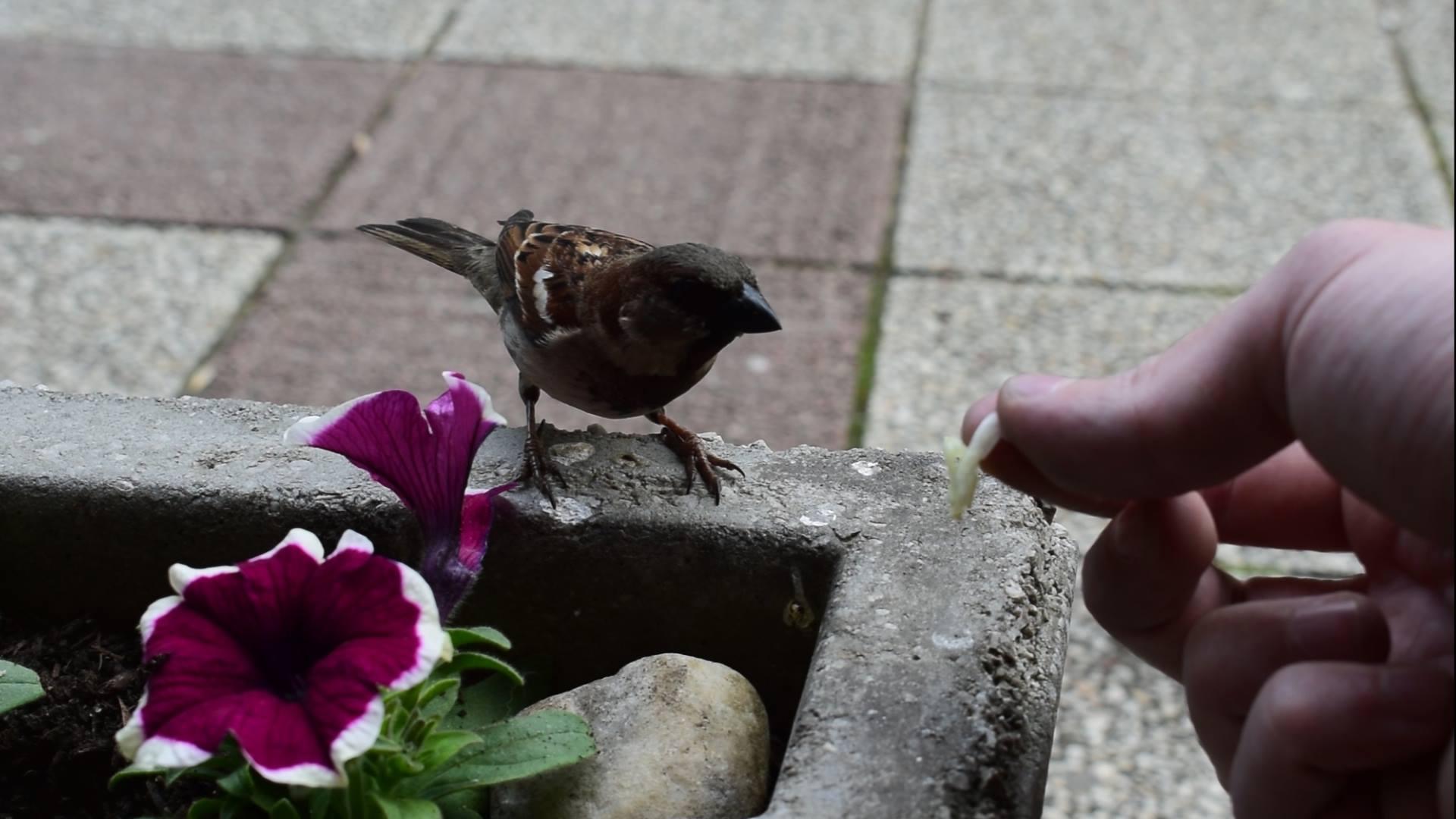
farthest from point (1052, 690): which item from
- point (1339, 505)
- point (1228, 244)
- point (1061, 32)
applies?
point (1061, 32)

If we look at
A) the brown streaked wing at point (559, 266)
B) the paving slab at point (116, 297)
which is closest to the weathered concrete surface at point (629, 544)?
the brown streaked wing at point (559, 266)

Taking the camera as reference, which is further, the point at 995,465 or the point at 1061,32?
the point at 1061,32

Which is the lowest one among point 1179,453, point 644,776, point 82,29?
point 82,29

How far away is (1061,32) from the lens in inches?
231

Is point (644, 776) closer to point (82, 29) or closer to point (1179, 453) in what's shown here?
point (1179, 453)

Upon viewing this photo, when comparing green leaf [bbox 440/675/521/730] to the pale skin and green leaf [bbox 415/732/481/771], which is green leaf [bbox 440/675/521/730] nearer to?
green leaf [bbox 415/732/481/771]

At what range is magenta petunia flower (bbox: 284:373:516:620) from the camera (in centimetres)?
138

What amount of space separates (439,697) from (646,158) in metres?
3.67

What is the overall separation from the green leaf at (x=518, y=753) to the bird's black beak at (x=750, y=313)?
84 centimetres

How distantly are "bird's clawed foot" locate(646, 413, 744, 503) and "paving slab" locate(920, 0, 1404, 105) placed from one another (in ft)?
13.1

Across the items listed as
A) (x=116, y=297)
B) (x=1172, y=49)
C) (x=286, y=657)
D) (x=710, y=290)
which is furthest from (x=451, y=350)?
(x=1172, y=49)

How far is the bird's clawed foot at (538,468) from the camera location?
63.6 inches

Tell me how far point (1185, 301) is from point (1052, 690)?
293 cm

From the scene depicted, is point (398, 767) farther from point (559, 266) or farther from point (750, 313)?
point (559, 266)
